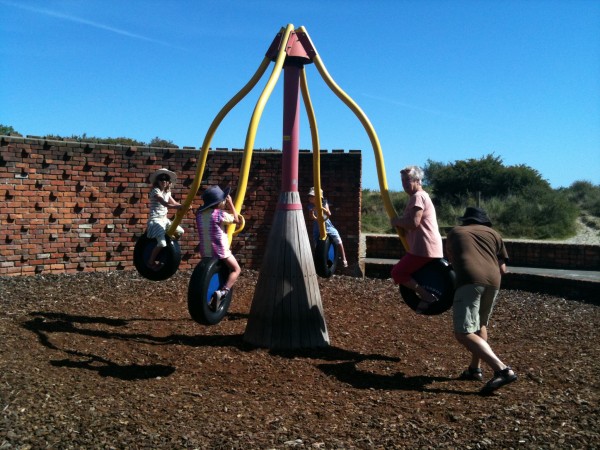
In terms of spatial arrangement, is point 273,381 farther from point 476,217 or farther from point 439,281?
point 476,217

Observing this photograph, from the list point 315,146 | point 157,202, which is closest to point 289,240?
point 315,146

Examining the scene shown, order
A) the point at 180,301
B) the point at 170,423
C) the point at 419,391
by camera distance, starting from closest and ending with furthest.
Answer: the point at 170,423 → the point at 419,391 → the point at 180,301

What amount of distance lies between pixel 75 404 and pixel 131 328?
7.89 feet

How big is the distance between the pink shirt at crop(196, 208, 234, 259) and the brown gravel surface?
3.40 ft

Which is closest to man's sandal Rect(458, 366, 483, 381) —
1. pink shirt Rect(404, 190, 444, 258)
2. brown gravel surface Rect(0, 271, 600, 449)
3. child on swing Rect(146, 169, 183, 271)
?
brown gravel surface Rect(0, 271, 600, 449)

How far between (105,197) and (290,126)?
5.28m

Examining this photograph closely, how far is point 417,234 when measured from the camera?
5188 mm

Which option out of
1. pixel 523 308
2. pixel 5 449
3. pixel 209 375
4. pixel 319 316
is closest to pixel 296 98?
pixel 319 316

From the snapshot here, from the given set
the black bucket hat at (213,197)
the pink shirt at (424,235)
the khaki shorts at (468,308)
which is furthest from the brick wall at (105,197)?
the khaki shorts at (468,308)

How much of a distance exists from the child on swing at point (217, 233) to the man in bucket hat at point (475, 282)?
1.92 meters

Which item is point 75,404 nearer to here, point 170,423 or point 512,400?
point 170,423

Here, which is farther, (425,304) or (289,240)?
(289,240)

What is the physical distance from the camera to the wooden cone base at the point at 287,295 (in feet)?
19.0

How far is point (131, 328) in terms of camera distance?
6.48m
